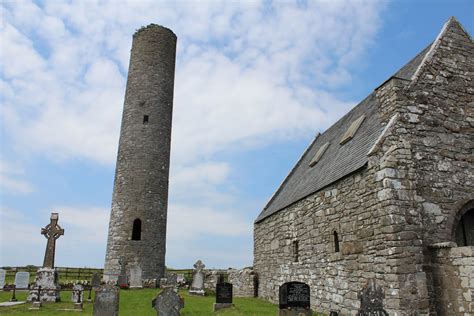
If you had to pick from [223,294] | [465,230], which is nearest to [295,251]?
[223,294]

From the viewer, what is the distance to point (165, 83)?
79.9ft

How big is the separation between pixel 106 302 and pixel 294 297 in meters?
4.82

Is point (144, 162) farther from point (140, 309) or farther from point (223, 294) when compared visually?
point (223, 294)

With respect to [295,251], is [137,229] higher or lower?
higher

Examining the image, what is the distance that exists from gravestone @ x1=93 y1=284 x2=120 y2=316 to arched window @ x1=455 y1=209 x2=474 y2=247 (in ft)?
28.7

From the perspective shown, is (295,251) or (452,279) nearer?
(452,279)

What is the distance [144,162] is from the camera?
22625 millimetres

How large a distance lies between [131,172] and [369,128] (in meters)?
15.1

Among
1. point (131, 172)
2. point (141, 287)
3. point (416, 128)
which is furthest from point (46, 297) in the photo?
point (416, 128)

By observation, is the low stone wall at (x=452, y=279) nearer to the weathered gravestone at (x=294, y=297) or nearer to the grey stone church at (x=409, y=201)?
the grey stone church at (x=409, y=201)

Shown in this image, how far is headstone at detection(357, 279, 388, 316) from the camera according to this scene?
7.32 metres

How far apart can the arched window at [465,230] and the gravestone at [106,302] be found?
8741 millimetres

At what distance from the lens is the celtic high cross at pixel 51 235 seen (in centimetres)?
1580

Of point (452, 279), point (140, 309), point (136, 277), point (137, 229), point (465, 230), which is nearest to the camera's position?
point (452, 279)
